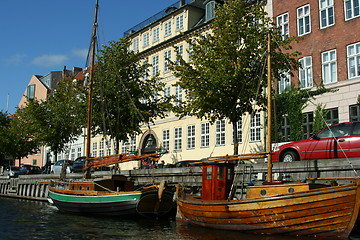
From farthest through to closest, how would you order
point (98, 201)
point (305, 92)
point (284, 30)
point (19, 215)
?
point (284, 30), point (305, 92), point (19, 215), point (98, 201)

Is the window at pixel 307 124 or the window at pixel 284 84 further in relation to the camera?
the window at pixel 284 84

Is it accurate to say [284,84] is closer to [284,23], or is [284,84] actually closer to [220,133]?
[284,23]

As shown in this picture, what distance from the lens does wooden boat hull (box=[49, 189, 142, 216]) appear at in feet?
68.3

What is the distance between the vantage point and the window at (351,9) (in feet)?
87.2

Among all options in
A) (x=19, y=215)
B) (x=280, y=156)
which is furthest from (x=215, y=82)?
(x=19, y=215)

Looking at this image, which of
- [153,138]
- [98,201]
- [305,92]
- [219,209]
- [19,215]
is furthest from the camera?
[153,138]

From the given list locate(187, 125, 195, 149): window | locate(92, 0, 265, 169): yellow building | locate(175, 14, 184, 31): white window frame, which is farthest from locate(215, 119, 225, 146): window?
locate(175, 14, 184, 31): white window frame

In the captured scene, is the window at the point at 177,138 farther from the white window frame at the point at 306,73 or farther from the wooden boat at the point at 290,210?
the wooden boat at the point at 290,210

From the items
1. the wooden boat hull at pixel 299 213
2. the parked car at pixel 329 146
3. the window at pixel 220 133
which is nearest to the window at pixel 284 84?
the window at pixel 220 133

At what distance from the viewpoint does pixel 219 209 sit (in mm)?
16094

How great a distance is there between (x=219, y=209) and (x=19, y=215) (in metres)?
13.1

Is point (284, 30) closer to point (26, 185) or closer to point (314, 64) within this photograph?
point (314, 64)

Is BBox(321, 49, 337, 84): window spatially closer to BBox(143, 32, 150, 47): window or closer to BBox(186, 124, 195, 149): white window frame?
BBox(186, 124, 195, 149): white window frame

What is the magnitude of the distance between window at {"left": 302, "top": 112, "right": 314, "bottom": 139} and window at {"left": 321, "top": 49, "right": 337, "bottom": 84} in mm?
2466
